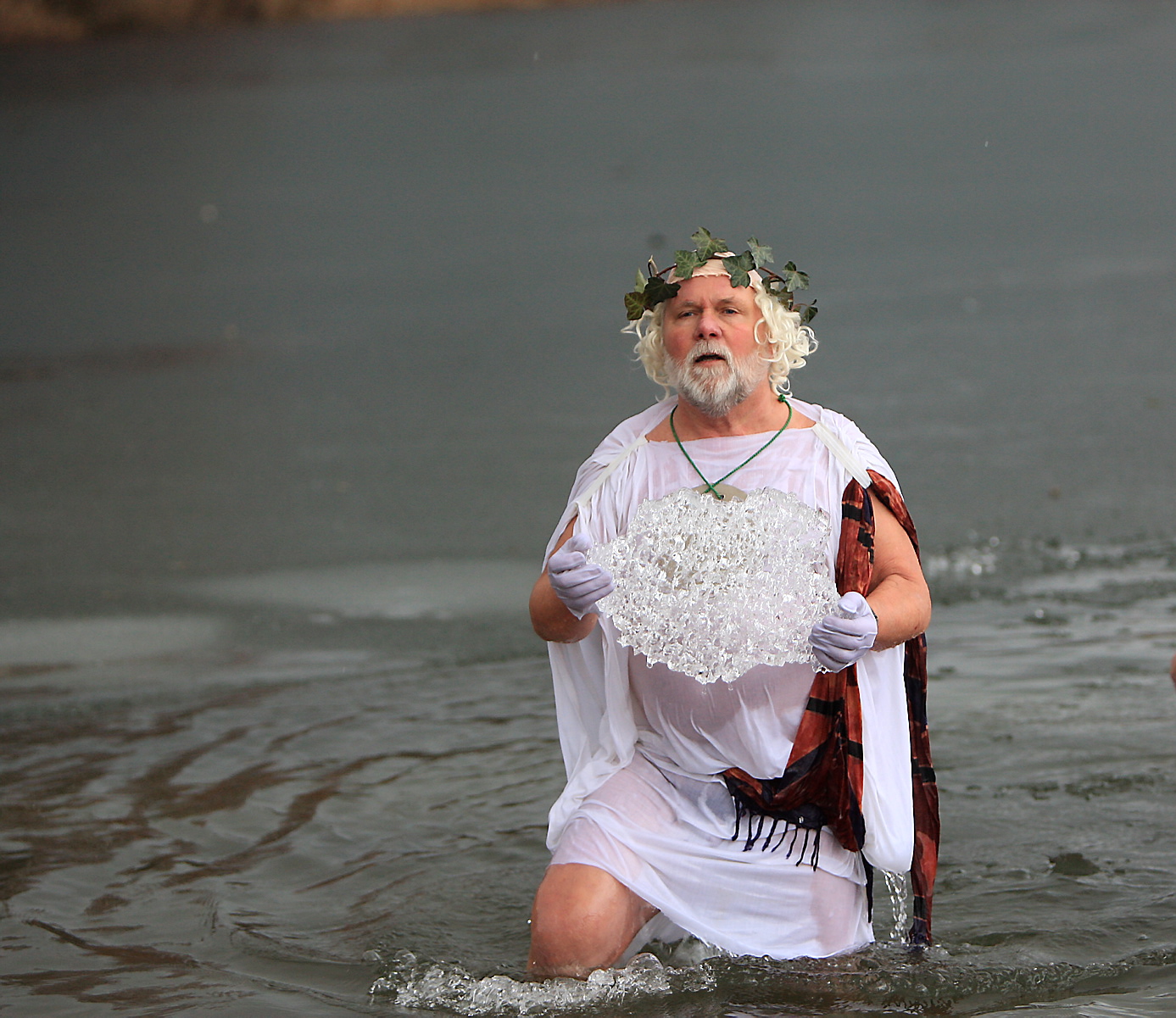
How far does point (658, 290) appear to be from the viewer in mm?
3619

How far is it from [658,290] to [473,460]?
15.3ft

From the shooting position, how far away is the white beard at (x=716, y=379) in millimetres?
3510

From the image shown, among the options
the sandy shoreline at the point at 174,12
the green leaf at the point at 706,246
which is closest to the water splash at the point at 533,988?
the green leaf at the point at 706,246

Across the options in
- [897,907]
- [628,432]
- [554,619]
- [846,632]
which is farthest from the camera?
[897,907]

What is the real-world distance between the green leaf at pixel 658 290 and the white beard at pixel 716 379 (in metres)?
0.15

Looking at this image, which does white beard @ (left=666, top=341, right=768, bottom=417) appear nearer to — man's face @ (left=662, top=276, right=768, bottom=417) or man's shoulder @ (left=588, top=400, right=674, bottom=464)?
man's face @ (left=662, top=276, right=768, bottom=417)

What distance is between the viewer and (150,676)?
5.89 meters

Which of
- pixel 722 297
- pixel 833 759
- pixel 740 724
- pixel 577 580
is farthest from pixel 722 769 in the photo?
pixel 722 297

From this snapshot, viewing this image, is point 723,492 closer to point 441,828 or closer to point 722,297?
point 722,297

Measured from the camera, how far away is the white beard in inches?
138

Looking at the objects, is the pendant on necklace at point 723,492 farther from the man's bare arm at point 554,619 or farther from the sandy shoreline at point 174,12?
the sandy shoreline at point 174,12

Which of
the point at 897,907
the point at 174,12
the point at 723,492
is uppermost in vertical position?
the point at 174,12

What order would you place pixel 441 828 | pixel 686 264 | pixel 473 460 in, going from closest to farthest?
pixel 686 264
pixel 441 828
pixel 473 460

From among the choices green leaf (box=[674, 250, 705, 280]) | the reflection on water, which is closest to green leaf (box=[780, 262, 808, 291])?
green leaf (box=[674, 250, 705, 280])
